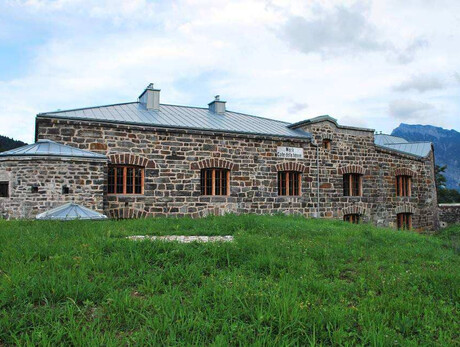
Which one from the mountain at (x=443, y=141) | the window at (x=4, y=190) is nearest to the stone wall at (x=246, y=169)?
the window at (x=4, y=190)

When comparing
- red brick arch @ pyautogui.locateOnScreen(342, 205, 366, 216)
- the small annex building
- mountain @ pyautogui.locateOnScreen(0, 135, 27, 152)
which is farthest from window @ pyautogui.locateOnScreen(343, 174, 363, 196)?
mountain @ pyautogui.locateOnScreen(0, 135, 27, 152)

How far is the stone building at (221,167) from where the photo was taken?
11586 mm

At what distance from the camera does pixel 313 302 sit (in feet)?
13.0

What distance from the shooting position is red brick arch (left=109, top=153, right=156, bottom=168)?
39.7 ft

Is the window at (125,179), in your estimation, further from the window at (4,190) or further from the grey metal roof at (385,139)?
the grey metal roof at (385,139)

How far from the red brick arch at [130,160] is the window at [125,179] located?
0.69 ft

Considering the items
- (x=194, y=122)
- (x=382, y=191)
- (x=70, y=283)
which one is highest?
(x=194, y=122)

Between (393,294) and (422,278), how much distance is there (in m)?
1.03

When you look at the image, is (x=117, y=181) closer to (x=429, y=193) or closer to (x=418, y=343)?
(x=418, y=343)

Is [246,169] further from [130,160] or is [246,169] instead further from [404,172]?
[404,172]

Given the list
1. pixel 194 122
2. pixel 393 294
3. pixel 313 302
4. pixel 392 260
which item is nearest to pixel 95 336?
pixel 313 302

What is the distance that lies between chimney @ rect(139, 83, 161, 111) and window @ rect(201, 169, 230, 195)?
12.1 feet

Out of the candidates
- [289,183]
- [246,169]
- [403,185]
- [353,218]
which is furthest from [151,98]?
[403,185]

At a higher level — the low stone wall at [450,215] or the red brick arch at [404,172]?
the red brick arch at [404,172]
